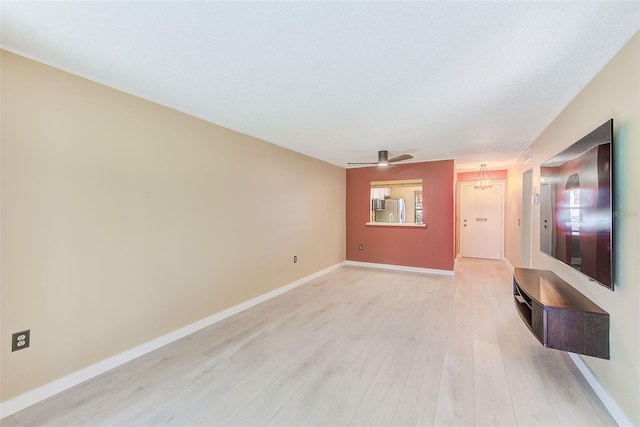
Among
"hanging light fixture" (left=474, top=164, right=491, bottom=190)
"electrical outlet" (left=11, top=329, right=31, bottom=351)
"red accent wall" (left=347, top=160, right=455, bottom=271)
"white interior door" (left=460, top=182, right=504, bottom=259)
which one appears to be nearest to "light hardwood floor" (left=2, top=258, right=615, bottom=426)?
"electrical outlet" (left=11, top=329, right=31, bottom=351)

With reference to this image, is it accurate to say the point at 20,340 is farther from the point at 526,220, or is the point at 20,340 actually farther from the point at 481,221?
the point at 481,221

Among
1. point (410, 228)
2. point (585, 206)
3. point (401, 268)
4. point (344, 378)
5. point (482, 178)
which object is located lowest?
point (344, 378)

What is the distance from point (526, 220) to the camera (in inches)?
179

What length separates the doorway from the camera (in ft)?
14.5

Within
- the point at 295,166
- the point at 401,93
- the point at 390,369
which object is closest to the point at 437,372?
the point at 390,369

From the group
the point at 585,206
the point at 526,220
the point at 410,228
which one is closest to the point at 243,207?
the point at 585,206

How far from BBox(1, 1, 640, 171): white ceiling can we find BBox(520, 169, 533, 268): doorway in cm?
197

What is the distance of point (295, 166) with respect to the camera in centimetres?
459

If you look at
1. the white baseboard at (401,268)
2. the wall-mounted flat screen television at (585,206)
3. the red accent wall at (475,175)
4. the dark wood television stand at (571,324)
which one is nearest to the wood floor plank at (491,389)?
the dark wood television stand at (571,324)

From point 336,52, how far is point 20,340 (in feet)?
9.22

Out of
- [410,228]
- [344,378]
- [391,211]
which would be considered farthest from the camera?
[391,211]

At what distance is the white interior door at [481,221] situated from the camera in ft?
21.8

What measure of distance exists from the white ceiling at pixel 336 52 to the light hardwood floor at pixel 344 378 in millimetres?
2293

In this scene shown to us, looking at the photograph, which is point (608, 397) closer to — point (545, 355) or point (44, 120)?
point (545, 355)
